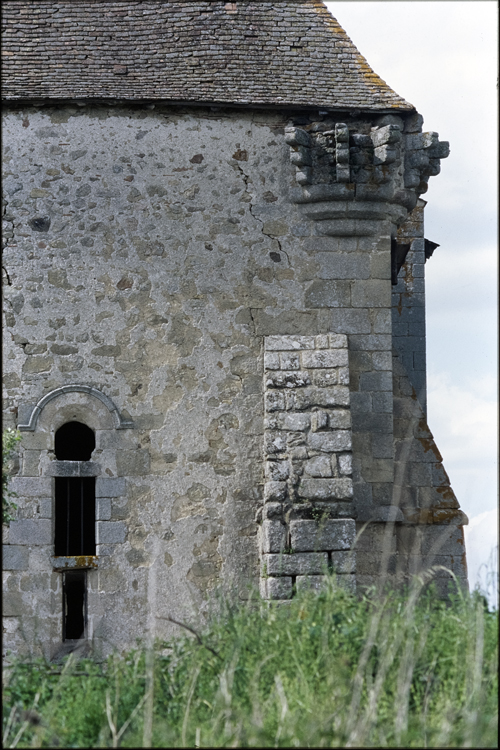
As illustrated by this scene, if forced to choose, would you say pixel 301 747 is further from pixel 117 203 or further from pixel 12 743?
pixel 117 203

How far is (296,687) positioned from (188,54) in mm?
6455

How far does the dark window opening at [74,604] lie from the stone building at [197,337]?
0.03m

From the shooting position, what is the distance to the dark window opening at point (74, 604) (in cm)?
829

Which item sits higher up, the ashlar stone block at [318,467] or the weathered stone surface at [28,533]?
the ashlar stone block at [318,467]

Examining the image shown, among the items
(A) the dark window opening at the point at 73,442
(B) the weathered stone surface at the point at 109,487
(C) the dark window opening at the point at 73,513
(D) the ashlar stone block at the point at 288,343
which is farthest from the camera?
(A) the dark window opening at the point at 73,442

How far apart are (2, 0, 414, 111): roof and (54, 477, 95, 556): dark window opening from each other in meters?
3.51

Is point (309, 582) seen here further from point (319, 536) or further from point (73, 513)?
point (73, 513)

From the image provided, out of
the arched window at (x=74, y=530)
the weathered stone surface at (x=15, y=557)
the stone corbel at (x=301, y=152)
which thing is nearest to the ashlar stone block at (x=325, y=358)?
the stone corbel at (x=301, y=152)

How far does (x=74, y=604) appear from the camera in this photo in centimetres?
870

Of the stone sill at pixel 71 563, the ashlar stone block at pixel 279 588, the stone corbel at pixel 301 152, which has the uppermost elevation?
the stone corbel at pixel 301 152

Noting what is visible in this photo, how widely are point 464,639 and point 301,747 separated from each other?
1.42m

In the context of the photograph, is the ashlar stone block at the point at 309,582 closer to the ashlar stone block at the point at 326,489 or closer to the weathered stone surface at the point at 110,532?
the ashlar stone block at the point at 326,489

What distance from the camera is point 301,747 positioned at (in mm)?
4547

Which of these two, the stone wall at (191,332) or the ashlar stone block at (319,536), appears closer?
the ashlar stone block at (319,536)
